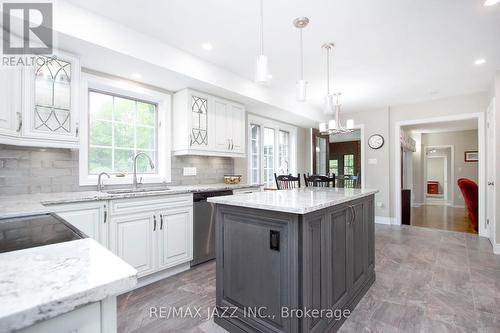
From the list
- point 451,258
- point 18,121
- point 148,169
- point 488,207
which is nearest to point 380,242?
point 451,258

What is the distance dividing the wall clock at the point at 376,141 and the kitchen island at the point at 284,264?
388cm

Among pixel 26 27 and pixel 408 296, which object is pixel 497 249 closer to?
pixel 408 296

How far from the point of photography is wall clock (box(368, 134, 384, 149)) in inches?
208

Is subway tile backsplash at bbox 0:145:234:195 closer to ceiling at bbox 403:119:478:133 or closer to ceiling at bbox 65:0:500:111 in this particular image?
ceiling at bbox 65:0:500:111

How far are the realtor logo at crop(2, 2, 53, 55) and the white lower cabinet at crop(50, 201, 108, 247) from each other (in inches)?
51.2

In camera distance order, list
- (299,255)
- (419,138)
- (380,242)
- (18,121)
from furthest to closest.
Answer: (419,138) < (380,242) < (18,121) < (299,255)

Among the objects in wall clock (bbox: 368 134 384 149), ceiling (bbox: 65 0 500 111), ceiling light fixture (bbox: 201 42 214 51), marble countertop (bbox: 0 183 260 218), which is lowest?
marble countertop (bbox: 0 183 260 218)

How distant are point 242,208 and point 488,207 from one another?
4493mm

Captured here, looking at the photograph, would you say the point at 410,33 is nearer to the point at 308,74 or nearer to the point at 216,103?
the point at 308,74

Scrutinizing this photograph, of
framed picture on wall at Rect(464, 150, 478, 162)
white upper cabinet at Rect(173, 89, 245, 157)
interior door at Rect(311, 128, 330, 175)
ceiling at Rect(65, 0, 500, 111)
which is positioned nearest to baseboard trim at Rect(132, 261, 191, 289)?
white upper cabinet at Rect(173, 89, 245, 157)

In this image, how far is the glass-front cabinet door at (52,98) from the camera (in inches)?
77.9

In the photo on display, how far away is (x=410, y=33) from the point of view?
2.48 metres

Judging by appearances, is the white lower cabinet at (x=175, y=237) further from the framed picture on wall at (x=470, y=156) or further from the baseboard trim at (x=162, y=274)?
the framed picture on wall at (x=470, y=156)

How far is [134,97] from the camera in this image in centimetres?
310
